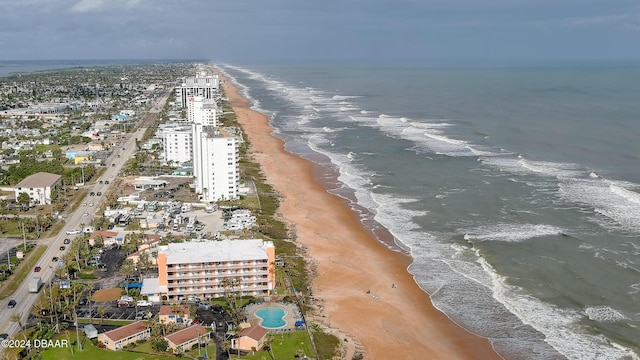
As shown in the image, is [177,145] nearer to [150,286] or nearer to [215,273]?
[150,286]

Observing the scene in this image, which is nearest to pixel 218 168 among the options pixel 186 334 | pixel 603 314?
pixel 186 334

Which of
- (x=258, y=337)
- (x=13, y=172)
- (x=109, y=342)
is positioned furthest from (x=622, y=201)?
(x=13, y=172)

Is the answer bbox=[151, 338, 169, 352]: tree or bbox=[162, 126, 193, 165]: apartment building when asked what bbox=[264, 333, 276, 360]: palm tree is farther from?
bbox=[162, 126, 193, 165]: apartment building

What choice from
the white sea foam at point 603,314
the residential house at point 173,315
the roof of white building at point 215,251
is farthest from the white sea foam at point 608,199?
the residential house at point 173,315

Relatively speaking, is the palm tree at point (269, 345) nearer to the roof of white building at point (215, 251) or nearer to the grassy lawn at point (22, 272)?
the roof of white building at point (215, 251)

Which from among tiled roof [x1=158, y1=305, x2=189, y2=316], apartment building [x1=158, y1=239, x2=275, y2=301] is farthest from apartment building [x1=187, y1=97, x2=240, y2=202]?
tiled roof [x1=158, y1=305, x2=189, y2=316]

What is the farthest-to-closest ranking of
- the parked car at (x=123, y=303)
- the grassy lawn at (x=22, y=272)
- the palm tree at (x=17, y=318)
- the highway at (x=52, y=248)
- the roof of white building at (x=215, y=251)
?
1. the grassy lawn at (x=22, y=272)
2. the roof of white building at (x=215, y=251)
3. the parked car at (x=123, y=303)
4. the highway at (x=52, y=248)
5. the palm tree at (x=17, y=318)

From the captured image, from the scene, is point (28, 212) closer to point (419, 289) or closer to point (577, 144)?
point (419, 289)
